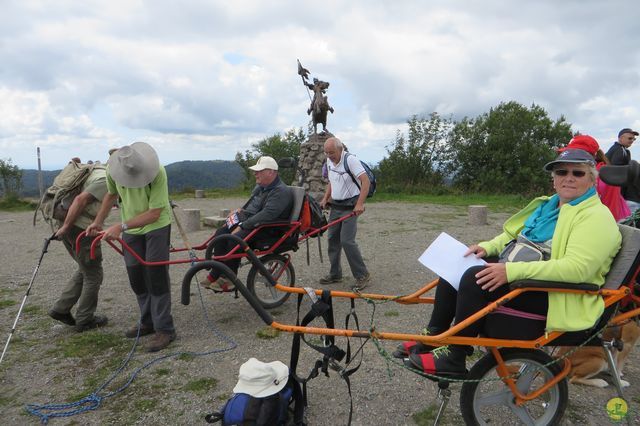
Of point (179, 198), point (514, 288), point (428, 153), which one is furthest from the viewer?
point (428, 153)

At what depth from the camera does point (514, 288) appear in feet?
7.28

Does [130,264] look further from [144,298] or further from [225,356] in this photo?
[225,356]

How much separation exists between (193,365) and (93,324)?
5.41 ft

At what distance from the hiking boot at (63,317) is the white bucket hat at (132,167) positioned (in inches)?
70.1

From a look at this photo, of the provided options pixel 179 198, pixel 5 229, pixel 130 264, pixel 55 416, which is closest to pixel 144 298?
pixel 130 264

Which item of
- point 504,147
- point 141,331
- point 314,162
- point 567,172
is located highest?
point 504,147

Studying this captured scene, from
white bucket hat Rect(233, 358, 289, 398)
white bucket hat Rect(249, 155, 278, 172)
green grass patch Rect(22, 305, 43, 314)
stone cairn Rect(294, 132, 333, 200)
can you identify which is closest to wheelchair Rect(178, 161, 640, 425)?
white bucket hat Rect(233, 358, 289, 398)

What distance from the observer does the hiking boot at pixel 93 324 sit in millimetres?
4512

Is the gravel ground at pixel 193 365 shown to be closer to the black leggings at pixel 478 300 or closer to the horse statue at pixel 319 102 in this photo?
the black leggings at pixel 478 300

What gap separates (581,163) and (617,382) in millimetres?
1403

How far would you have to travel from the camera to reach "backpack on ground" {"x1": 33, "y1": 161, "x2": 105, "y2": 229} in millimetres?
4172

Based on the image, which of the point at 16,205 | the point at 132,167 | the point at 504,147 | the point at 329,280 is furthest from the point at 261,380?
the point at 504,147

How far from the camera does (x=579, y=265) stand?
85.4 inches

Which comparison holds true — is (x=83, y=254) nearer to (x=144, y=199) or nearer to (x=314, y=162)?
(x=144, y=199)
